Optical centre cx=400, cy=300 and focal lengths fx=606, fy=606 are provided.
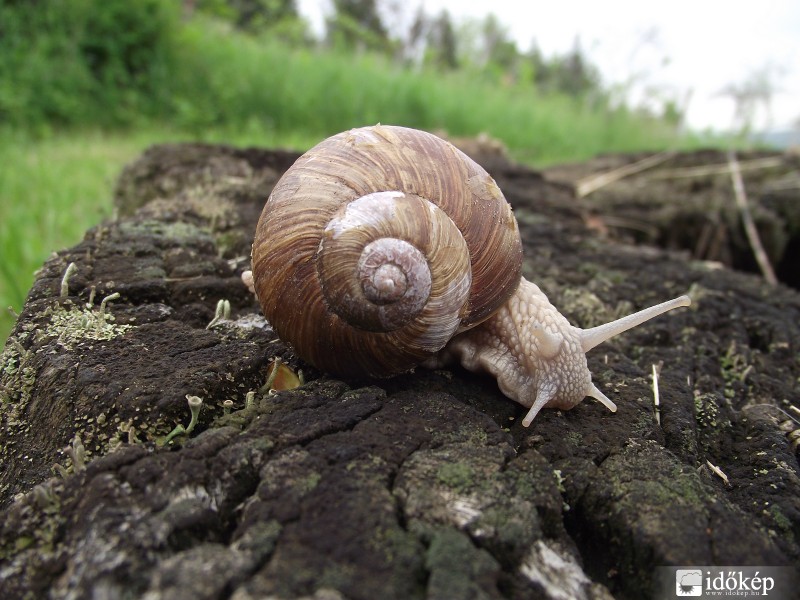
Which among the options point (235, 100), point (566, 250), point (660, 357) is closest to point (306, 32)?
point (235, 100)

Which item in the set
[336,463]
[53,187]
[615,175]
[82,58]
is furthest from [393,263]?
[82,58]

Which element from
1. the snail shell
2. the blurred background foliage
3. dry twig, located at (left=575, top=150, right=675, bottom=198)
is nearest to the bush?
the blurred background foliage

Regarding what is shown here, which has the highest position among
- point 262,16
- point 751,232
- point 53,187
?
point 262,16

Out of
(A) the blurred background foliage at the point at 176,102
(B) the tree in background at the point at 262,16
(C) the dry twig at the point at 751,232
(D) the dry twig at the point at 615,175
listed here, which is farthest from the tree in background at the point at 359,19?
(C) the dry twig at the point at 751,232

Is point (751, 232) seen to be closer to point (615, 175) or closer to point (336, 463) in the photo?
point (615, 175)

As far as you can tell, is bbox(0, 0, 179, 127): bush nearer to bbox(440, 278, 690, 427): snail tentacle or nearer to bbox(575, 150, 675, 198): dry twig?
→ bbox(575, 150, 675, 198): dry twig

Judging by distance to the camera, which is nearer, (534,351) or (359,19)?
(534,351)

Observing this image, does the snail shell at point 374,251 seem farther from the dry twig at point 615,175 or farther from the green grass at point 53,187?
the dry twig at point 615,175
